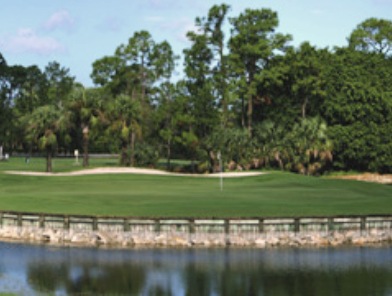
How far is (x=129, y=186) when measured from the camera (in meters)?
67.2

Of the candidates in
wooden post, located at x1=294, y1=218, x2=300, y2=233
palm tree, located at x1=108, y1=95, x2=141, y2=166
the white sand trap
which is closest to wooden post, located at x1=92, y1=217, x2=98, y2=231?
wooden post, located at x1=294, y1=218, x2=300, y2=233

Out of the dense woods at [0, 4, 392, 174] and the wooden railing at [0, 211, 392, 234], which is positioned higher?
the dense woods at [0, 4, 392, 174]

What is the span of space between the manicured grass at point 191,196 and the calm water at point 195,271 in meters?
7.38

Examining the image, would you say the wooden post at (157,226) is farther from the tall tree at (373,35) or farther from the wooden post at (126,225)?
the tall tree at (373,35)

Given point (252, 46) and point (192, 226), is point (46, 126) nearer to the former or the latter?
point (252, 46)

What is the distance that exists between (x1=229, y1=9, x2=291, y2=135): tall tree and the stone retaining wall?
5343 cm

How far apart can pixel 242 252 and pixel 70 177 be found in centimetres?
4217

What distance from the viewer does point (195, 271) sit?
3180cm

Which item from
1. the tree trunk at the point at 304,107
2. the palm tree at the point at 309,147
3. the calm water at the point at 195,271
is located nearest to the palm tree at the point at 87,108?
the palm tree at the point at 309,147

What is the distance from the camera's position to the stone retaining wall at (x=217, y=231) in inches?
1494

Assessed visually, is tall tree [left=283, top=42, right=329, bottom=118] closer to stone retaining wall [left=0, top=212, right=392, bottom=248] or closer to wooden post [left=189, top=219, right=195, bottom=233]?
stone retaining wall [left=0, top=212, right=392, bottom=248]

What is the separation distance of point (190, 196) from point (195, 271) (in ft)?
73.6

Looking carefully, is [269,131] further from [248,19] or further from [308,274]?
[308,274]

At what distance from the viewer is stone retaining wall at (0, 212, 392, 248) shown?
3794 cm
